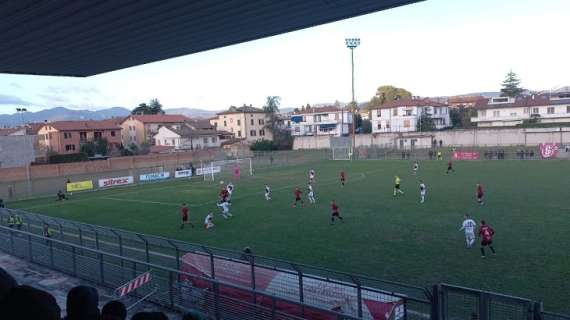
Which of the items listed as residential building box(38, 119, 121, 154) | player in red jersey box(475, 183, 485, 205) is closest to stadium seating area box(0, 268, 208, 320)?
player in red jersey box(475, 183, 485, 205)

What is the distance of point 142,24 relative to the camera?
1012 cm

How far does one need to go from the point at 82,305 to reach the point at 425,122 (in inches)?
3453

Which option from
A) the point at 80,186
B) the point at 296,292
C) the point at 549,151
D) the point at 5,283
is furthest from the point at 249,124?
the point at 5,283

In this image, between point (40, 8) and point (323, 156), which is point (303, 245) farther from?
point (323, 156)

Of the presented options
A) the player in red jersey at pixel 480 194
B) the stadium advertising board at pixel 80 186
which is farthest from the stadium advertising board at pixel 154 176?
the player in red jersey at pixel 480 194

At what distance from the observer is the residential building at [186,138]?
8462 centimetres

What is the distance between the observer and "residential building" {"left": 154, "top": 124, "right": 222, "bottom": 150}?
84.6m

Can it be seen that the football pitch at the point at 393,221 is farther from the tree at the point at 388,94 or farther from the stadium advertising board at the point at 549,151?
the tree at the point at 388,94

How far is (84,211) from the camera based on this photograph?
3122 cm

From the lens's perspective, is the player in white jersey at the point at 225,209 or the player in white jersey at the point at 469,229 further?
the player in white jersey at the point at 225,209

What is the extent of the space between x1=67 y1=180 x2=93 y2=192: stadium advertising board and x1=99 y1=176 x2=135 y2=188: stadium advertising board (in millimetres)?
1077

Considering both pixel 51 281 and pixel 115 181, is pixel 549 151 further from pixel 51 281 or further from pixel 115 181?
pixel 51 281

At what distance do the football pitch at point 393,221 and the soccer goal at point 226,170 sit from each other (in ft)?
16.2

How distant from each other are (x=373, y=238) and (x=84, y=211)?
21.8 meters
